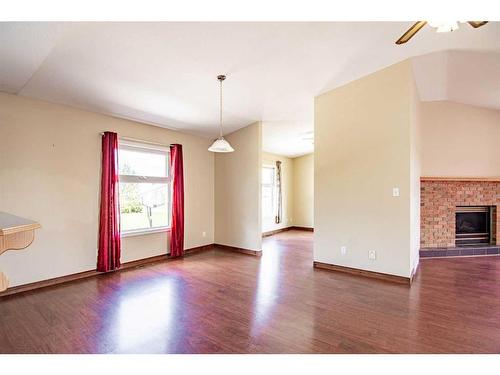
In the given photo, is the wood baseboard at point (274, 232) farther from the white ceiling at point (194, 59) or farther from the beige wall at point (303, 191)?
the white ceiling at point (194, 59)

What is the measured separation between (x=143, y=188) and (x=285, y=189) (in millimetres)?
4959

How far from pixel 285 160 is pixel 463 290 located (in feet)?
19.8

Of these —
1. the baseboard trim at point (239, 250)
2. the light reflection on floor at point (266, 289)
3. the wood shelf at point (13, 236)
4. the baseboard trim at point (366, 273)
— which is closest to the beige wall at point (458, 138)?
the baseboard trim at point (366, 273)

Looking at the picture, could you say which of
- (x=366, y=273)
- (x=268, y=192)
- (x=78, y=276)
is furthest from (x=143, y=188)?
(x=268, y=192)

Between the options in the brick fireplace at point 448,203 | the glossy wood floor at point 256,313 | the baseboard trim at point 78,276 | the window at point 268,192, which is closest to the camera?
the glossy wood floor at point 256,313

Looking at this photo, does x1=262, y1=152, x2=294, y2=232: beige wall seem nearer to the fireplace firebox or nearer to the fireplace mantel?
the fireplace mantel

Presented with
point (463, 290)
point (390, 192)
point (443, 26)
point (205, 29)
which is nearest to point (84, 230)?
point (205, 29)

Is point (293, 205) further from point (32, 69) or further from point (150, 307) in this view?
point (32, 69)

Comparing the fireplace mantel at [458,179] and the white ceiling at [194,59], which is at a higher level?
the white ceiling at [194,59]

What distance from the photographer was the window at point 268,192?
311 inches

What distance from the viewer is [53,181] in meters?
3.55

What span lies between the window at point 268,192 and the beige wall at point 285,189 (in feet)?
0.58

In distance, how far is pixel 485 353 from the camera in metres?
1.95

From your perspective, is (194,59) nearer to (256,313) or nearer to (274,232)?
(256,313)
